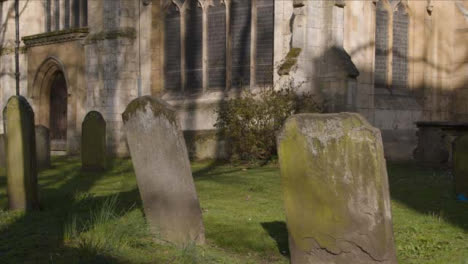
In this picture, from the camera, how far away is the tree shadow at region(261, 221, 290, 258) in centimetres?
642

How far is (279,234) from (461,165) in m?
3.30

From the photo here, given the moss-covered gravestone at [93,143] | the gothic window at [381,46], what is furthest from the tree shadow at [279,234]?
the gothic window at [381,46]

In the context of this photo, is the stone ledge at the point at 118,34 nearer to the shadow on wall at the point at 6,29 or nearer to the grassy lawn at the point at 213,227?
the shadow on wall at the point at 6,29

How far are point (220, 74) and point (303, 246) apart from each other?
1218cm

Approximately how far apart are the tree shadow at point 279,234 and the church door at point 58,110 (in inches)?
584

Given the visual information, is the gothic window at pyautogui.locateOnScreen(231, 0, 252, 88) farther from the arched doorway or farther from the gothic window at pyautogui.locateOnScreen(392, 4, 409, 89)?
the arched doorway

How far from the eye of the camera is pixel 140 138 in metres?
6.76

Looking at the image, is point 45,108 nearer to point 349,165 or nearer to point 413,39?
point 413,39

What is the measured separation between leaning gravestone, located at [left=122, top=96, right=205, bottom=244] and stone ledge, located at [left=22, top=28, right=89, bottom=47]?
1334cm

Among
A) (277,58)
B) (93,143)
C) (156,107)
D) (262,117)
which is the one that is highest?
(277,58)

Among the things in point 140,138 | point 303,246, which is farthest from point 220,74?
point 303,246

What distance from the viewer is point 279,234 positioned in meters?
7.03

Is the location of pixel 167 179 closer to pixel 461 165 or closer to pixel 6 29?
pixel 461 165

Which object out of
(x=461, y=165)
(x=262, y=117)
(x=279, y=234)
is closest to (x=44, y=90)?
(x=262, y=117)
